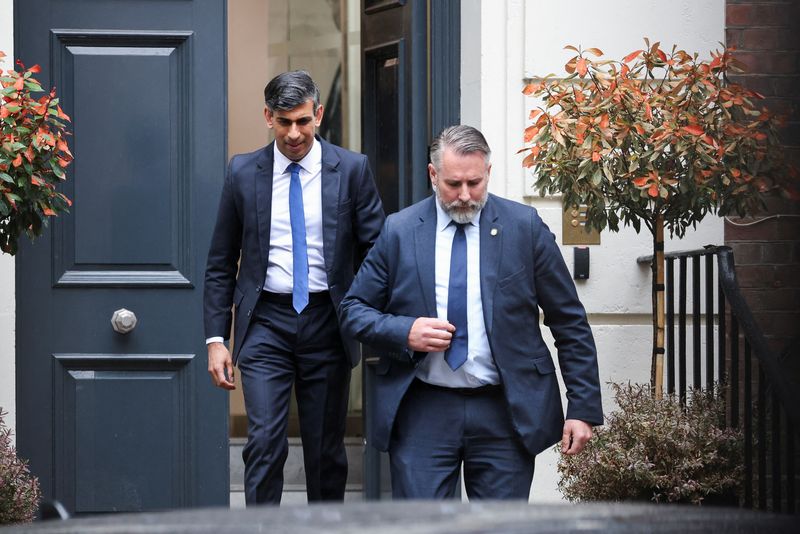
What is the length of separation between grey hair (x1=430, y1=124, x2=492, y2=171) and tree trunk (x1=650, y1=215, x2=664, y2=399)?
1.34m

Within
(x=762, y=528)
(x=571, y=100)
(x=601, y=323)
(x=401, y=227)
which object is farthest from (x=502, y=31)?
(x=762, y=528)

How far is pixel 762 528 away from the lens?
2076mm

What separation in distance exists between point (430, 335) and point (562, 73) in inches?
96.2

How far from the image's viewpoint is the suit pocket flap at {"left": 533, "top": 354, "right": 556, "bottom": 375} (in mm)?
4656

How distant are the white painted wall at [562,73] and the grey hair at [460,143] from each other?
1.84 metres

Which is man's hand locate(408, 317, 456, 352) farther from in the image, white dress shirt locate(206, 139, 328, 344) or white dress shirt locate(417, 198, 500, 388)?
white dress shirt locate(206, 139, 328, 344)

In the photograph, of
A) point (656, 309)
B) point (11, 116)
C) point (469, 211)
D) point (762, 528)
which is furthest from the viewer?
point (656, 309)

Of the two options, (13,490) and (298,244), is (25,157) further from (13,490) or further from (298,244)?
(13,490)

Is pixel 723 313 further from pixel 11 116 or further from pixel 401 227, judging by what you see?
pixel 11 116

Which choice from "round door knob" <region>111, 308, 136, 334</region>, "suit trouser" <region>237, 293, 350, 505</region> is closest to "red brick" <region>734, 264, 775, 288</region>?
"suit trouser" <region>237, 293, 350, 505</region>

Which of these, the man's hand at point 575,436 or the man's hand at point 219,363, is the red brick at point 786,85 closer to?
the man's hand at point 575,436

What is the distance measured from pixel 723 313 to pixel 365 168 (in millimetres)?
1534

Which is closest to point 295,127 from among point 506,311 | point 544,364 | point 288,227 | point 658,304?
point 288,227

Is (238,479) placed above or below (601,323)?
below
